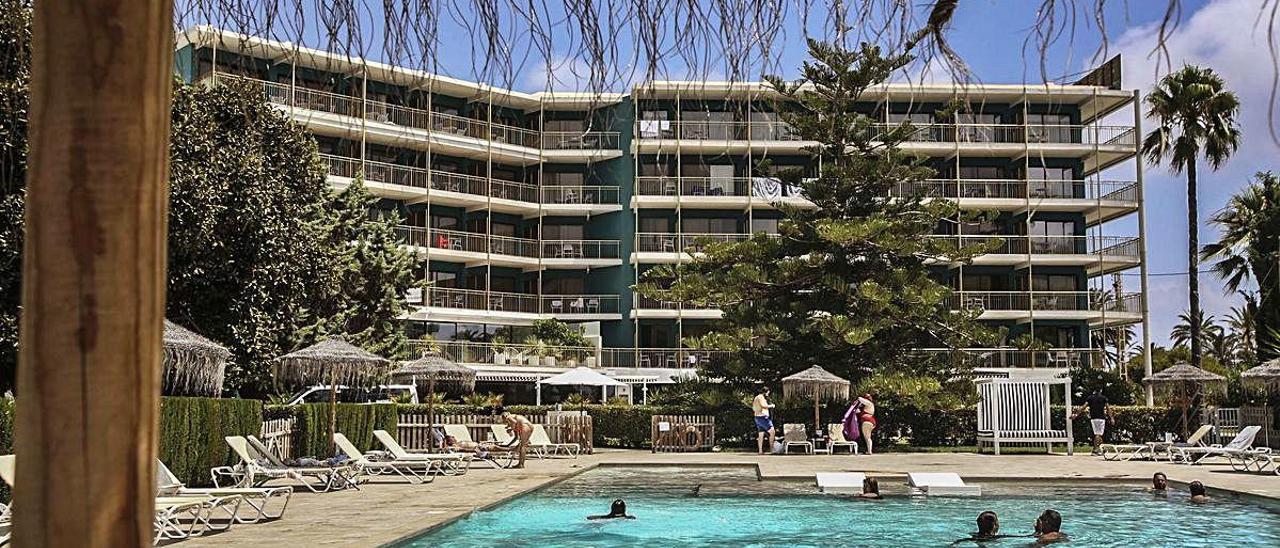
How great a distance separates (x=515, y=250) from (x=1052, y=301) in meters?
22.8

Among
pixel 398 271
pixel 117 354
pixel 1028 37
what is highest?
pixel 398 271

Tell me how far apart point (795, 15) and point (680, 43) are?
293 millimetres

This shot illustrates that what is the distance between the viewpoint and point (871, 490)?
1597cm

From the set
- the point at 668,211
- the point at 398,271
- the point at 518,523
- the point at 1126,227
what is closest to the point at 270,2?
the point at 518,523

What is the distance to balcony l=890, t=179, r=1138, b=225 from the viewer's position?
5244 centimetres

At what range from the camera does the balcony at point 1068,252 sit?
52.4 m

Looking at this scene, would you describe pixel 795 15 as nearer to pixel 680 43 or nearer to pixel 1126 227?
pixel 680 43

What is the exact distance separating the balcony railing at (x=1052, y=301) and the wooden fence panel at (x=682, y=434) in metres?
26.1

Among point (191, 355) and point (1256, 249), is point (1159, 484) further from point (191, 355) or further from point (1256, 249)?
point (1256, 249)

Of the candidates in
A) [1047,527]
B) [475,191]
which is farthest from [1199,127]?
[1047,527]

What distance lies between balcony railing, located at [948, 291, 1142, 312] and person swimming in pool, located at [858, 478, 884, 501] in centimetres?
3734

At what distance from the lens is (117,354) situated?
1.36 m

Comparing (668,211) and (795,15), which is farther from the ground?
(668,211)

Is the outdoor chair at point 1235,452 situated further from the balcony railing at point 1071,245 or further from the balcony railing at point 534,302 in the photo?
the balcony railing at point 534,302
